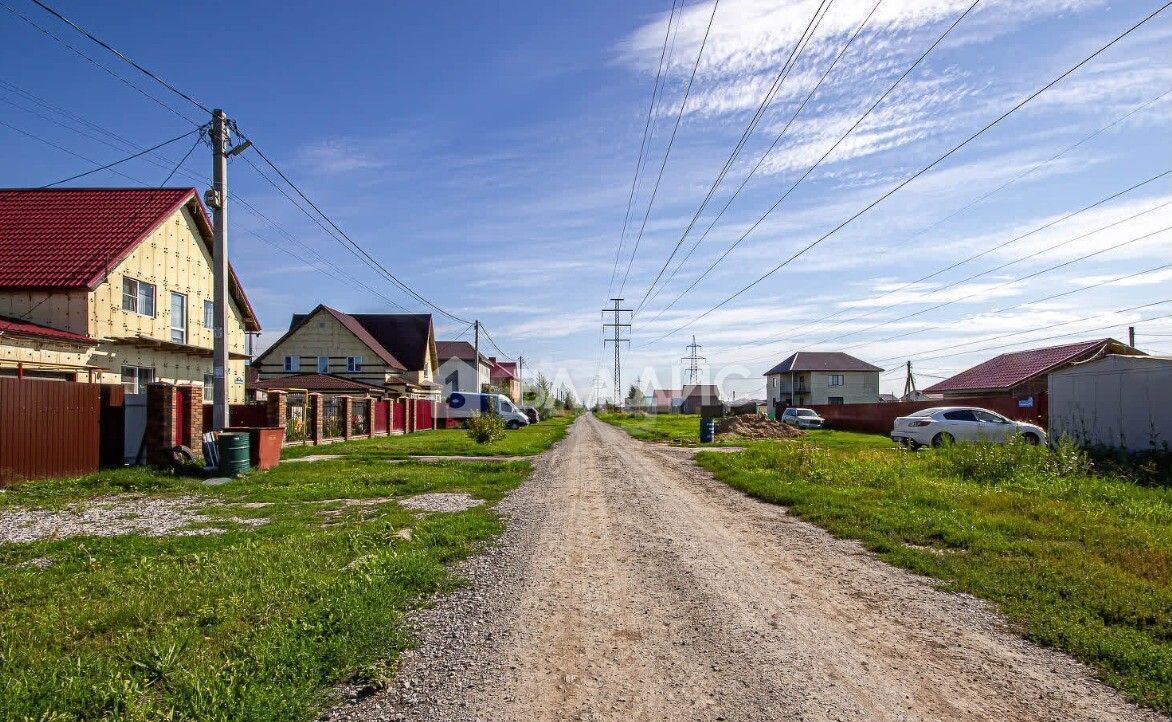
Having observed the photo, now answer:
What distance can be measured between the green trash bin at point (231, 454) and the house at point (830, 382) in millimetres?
64321

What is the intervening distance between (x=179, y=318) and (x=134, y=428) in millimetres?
8555

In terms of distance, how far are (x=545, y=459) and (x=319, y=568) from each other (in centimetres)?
1449

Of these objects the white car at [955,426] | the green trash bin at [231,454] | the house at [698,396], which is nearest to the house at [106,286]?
the green trash bin at [231,454]

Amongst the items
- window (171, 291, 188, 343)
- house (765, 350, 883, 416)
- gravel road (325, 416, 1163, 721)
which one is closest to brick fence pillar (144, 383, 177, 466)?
window (171, 291, 188, 343)

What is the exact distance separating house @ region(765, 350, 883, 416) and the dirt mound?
125ft

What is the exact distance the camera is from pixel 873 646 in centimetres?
462

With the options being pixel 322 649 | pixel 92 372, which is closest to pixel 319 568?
pixel 322 649

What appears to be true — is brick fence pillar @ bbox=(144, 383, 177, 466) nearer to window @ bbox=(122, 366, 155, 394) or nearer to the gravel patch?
the gravel patch

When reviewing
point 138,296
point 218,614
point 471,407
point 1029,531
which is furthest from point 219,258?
point 471,407

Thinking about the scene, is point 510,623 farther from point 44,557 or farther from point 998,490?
point 998,490

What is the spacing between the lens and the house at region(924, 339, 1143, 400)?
39.5 meters

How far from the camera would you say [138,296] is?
19984mm

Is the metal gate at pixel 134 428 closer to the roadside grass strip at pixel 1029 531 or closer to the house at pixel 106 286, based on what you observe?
the house at pixel 106 286

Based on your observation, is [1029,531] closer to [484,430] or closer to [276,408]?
[276,408]
